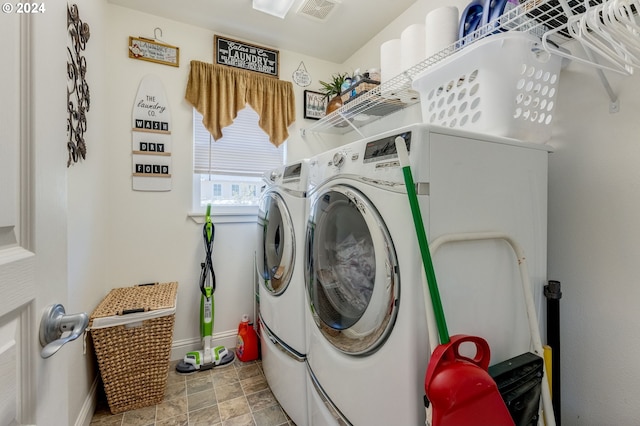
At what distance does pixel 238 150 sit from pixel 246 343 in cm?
151

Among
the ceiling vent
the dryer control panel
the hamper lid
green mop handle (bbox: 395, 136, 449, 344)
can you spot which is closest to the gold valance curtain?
the ceiling vent

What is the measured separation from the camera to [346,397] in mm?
969

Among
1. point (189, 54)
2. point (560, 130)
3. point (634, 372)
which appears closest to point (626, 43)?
point (560, 130)

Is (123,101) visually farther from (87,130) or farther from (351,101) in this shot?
(351,101)

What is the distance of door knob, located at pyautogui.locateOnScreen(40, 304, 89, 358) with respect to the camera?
486 mm

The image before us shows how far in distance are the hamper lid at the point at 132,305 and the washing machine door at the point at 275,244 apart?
1.89 ft

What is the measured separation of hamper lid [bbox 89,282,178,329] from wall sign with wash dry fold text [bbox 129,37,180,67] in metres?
1.62

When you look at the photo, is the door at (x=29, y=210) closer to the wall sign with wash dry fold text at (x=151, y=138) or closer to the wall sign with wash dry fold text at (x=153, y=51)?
the wall sign with wash dry fold text at (x=151, y=138)

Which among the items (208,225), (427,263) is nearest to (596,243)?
(427,263)

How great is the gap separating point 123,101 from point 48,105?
1727 millimetres

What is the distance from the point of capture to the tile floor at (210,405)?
1.46 metres

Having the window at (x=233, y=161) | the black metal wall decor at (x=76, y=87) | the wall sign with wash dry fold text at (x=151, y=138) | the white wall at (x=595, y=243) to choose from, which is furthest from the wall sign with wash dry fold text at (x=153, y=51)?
the white wall at (x=595, y=243)

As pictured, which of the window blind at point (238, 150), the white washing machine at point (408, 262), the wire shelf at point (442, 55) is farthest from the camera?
the window blind at point (238, 150)

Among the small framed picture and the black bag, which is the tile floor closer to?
the black bag
